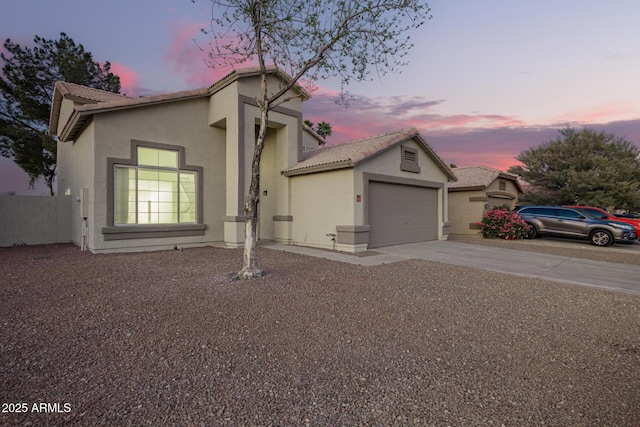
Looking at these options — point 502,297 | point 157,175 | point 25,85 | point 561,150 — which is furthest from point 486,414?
point 561,150

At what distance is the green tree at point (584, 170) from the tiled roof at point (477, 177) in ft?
31.8

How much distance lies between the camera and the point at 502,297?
18.1 ft

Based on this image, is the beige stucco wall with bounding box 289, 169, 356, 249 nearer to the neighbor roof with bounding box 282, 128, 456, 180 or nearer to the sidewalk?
the neighbor roof with bounding box 282, 128, 456, 180

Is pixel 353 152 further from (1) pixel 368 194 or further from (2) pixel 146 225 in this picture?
(2) pixel 146 225

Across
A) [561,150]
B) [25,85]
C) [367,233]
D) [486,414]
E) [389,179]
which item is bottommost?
[486,414]

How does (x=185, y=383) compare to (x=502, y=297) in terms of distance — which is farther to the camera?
(x=502, y=297)

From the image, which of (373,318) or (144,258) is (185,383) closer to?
(373,318)

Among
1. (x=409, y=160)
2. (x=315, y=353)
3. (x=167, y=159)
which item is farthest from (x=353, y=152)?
(x=315, y=353)

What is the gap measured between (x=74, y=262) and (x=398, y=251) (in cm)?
940

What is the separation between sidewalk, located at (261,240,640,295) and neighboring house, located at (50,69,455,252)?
46.8 inches

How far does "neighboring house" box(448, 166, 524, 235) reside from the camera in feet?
57.6

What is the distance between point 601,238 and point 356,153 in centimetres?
1185

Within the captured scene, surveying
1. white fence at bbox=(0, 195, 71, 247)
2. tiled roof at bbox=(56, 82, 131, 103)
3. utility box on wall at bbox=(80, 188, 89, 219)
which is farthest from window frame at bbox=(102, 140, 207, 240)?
white fence at bbox=(0, 195, 71, 247)

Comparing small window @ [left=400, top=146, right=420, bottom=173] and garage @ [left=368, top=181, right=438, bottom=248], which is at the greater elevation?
small window @ [left=400, top=146, right=420, bottom=173]
